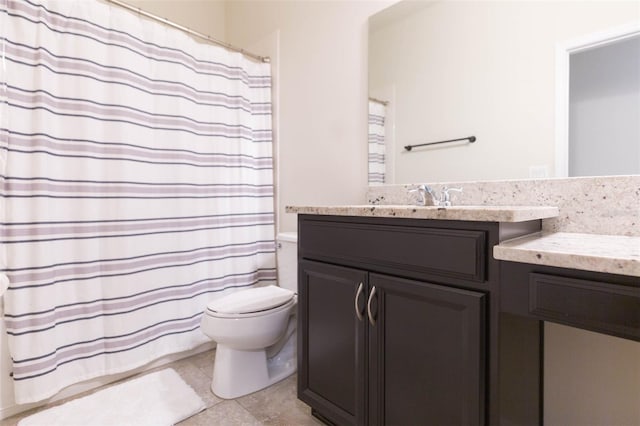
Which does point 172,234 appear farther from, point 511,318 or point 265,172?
point 511,318

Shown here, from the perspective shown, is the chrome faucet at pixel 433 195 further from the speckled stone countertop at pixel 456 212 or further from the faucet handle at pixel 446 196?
the speckled stone countertop at pixel 456 212

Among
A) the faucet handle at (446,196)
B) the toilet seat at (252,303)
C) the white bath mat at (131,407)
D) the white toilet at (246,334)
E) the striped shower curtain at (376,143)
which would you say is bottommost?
the white bath mat at (131,407)

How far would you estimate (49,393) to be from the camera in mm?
1479

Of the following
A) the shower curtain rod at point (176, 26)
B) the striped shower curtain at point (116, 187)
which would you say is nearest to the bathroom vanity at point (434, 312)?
the striped shower curtain at point (116, 187)

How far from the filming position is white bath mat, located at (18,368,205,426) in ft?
4.66

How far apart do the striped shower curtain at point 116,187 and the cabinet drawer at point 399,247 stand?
0.89 m

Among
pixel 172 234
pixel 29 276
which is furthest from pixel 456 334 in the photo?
pixel 29 276

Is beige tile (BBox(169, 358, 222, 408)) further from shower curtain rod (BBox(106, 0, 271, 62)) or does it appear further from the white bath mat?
shower curtain rod (BBox(106, 0, 271, 62))

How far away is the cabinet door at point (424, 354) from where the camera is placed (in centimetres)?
90

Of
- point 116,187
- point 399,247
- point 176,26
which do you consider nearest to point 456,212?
point 399,247

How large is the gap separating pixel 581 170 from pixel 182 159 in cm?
183

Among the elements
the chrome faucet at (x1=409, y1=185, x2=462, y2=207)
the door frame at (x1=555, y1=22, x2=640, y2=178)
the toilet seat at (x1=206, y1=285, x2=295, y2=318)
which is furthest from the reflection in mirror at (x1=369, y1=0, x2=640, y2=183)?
the toilet seat at (x1=206, y1=285, x2=295, y2=318)

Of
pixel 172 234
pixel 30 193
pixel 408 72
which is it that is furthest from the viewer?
pixel 172 234

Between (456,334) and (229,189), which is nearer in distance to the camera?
(456,334)
